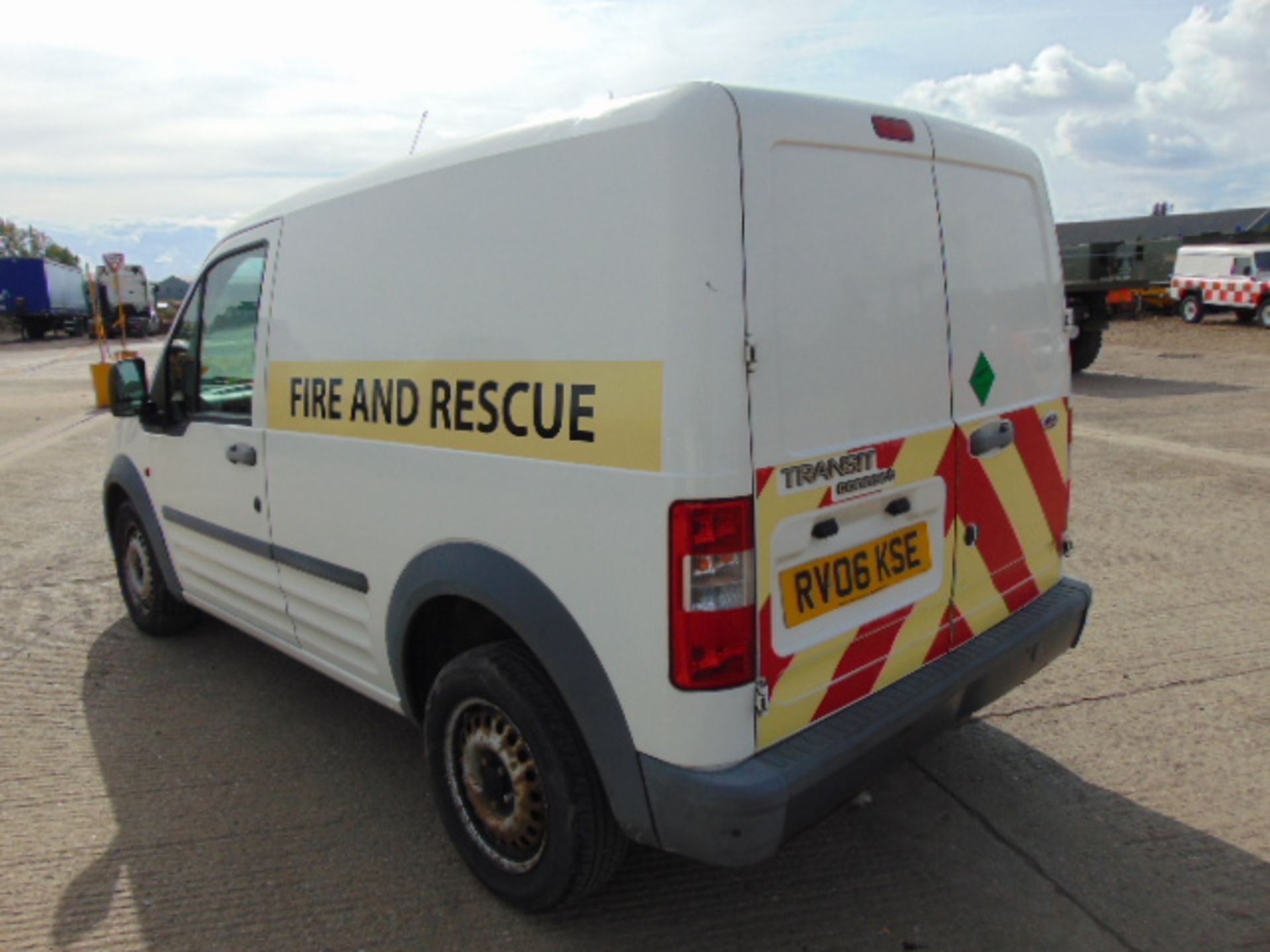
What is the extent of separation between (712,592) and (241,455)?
2131 millimetres

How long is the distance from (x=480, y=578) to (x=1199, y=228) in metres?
57.9

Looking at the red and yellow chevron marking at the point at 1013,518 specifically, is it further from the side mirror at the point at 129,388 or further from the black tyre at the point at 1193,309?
the black tyre at the point at 1193,309

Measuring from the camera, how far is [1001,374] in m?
2.88

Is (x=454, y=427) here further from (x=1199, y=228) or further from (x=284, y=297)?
(x=1199, y=228)

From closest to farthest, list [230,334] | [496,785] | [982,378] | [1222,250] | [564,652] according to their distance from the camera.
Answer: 1. [564,652]
2. [496,785]
3. [982,378]
4. [230,334]
5. [1222,250]

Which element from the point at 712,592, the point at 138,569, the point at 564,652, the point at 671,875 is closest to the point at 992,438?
the point at 712,592

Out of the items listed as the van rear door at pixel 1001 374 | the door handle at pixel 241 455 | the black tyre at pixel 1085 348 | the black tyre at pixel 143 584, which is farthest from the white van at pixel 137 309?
the van rear door at pixel 1001 374

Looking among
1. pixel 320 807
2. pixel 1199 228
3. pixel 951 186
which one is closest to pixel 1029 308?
pixel 951 186

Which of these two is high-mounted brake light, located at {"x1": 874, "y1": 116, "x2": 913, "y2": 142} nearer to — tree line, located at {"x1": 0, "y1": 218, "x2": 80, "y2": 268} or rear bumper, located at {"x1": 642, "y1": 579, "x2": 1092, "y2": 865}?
rear bumper, located at {"x1": 642, "y1": 579, "x2": 1092, "y2": 865}

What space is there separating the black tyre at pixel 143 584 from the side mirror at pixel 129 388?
656 millimetres

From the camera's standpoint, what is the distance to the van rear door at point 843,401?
214 centimetres

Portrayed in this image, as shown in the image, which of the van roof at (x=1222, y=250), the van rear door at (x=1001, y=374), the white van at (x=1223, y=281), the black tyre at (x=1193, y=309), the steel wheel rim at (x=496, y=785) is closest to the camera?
the steel wheel rim at (x=496, y=785)

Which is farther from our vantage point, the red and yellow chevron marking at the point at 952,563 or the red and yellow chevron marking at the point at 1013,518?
the red and yellow chevron marking at the point at 1013,518

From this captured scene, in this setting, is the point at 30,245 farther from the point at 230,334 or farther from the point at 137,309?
the point at 230,334
